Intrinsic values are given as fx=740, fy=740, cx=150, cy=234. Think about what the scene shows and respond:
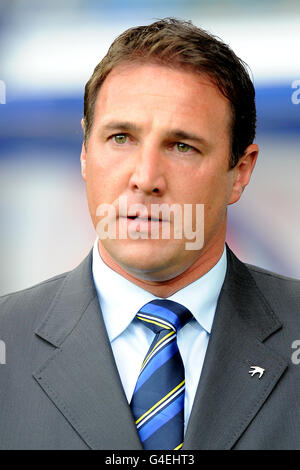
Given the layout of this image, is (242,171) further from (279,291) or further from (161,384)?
(161,384)

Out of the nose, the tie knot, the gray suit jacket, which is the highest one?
the nose

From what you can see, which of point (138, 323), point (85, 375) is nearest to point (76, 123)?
point (138, 323)

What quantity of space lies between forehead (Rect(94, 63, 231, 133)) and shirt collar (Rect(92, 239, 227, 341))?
373 mm

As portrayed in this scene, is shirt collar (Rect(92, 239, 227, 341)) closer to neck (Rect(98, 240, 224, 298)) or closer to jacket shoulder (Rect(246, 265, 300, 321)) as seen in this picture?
neck (Rect(98, 240, 224, 298))

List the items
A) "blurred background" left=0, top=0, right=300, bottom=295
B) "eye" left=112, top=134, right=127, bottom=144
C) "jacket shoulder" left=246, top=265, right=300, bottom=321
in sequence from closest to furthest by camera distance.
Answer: "eye" left=112, top=134, right=127, bottom=144 < "jacket shoulder" left=246, top=265, right=300, bottom=321 < "blurred background" left=0, top=0, right=300, bottom=295

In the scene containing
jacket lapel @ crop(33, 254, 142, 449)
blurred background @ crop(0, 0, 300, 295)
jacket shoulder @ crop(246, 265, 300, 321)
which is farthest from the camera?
blurred background @ crop(0, 0, 300, 295)

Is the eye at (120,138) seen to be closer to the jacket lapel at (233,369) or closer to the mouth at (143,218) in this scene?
the mouth at (143,218)

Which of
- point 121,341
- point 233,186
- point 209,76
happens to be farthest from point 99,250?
point 209,76

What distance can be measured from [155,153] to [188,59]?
248 millimetres

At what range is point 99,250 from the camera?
1.79 meters

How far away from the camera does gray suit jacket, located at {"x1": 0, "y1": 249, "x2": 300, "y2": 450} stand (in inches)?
61.1

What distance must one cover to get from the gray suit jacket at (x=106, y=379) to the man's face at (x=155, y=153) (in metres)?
0.18

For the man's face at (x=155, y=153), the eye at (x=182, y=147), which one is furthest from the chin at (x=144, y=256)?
the eye at (x=182, y=147)

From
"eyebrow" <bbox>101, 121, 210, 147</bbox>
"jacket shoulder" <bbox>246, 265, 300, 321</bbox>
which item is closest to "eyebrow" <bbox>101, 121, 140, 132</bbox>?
"eyebrow" <bbox>101, 121, 210, 147</bbox>
